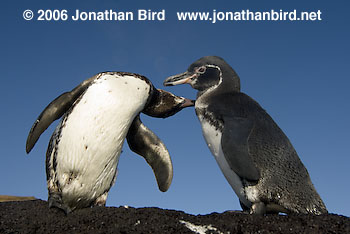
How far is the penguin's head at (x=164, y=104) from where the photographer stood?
511 cm

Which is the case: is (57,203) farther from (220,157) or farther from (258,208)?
(258,208)

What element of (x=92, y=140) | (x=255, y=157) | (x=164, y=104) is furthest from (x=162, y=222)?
(x=164, y=104)

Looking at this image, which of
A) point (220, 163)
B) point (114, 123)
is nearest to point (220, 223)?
point (220, 163)

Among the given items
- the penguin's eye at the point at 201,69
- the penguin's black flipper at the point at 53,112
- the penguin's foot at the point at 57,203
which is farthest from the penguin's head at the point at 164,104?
the penguin's foot at the point at 57,203

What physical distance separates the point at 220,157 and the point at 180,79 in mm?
1319

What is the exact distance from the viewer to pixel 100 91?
4266 millimetres

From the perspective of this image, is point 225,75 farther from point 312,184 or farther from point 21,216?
point 21,216

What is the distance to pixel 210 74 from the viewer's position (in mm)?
4664

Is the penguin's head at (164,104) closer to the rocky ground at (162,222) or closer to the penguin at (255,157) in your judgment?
the penguin at (255,157)

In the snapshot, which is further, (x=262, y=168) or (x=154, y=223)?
(x=262, y=168)

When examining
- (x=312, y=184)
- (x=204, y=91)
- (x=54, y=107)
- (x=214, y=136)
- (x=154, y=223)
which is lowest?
(x=154, y=223)

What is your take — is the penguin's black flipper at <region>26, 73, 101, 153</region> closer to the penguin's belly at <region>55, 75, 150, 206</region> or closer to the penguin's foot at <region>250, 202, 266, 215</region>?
the penguin's belly at <region>55, 75, 150, 206</region>

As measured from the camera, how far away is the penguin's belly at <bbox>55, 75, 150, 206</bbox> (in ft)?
13.4

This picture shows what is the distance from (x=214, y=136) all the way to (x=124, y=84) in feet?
4.00
